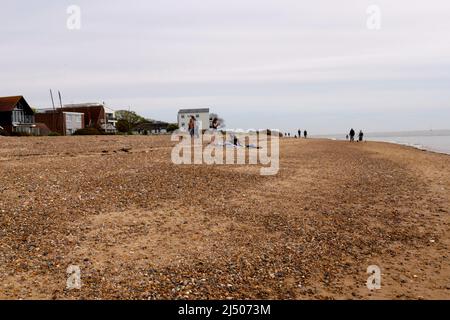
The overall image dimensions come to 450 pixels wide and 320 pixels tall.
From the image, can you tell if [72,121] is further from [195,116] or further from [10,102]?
[195,116]

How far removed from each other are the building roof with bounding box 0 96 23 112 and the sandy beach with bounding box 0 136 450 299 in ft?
202

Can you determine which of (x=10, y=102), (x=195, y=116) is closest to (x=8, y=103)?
(x=10, y=102)

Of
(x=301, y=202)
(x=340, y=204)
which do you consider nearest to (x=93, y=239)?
(x=301, y=202)

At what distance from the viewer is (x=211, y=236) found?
29.3ft

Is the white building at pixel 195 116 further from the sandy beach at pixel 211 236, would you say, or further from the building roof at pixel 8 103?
the sandy beach at pixel 211 236

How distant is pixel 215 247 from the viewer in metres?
8.27

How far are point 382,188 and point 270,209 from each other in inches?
261

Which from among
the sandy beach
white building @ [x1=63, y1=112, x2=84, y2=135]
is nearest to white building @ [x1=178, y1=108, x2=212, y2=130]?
white building @ [x1=63, y1=112, x2=84, y2=135]

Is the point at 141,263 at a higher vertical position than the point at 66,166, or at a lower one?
lower

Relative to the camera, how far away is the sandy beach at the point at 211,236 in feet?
21.6

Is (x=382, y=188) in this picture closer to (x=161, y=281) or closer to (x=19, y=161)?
(x=161, y=281)

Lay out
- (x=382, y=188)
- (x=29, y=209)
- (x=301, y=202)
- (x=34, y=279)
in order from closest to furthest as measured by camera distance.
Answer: (x=34, y=279) → (x=29, y=209) → (x=301, y=202) → (x=382, y=188)

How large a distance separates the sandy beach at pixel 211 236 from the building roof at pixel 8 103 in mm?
61553

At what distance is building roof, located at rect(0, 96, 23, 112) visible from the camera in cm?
6838
